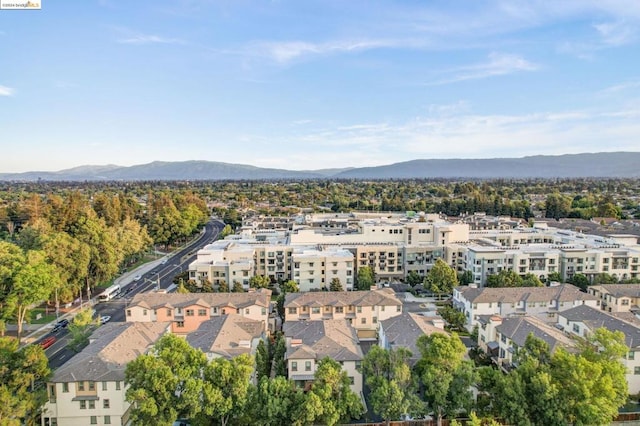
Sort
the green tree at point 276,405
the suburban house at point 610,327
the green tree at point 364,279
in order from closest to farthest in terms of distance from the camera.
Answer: the green tree at point 276,405 < the suburban house at point 610,327 < the green tree at point 364,279

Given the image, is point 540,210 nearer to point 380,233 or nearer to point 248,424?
point 380,233

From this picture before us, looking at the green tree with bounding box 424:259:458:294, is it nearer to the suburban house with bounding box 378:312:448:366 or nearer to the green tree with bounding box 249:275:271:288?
the suburban house with bounding box 378:312:448:366

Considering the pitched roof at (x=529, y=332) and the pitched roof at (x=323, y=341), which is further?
the pitched roof at (x=529, y=332)

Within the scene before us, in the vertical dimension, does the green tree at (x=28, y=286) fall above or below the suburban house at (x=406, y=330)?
above

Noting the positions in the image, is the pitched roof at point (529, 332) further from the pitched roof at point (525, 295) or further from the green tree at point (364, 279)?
the green tree at point (364, 279)

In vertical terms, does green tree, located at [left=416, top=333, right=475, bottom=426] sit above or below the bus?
above

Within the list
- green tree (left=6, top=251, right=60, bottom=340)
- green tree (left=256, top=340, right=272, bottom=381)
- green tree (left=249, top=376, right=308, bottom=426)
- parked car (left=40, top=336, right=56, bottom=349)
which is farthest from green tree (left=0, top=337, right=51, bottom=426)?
green tree (left=6, top=251, right=60, bottom=340)

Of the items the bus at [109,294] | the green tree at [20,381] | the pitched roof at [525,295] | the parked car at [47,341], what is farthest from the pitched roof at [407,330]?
the bus at [109,294]

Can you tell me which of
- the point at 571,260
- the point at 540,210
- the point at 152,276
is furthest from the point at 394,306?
the point at 540,210
